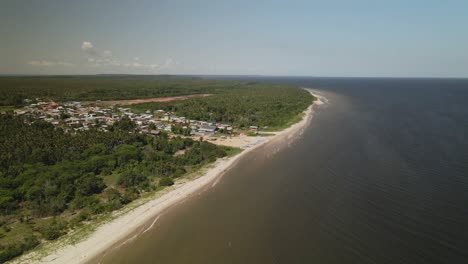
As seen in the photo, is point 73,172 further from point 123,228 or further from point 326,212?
point 326,212

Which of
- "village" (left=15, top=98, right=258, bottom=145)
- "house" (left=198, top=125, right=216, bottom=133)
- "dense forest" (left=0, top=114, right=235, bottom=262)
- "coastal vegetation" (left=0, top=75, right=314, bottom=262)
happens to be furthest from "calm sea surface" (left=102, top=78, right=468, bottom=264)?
"house" (left=198, top=125, right=216, bottom=133)

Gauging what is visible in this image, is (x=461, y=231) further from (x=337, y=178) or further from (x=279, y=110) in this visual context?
(x=279, y=110)

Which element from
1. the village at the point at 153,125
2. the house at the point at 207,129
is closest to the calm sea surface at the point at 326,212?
the village at the point at 153,125

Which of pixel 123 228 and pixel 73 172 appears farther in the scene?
pixel 73 172

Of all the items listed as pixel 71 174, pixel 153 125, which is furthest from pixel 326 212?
pixel 153 125

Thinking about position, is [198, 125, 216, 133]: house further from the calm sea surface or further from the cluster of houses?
the calm sea surface

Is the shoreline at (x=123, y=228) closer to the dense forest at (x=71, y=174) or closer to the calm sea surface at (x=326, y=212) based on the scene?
the calm sea surface at (x=326, y=212)
